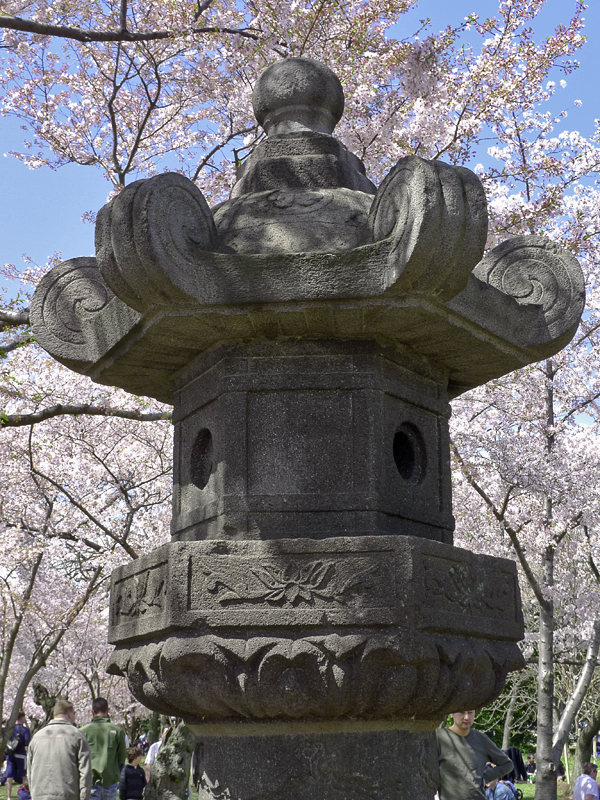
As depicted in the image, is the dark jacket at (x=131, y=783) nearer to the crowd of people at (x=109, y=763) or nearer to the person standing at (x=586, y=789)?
the crowd of people at (x=109, y=763)

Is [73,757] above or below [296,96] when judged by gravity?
below

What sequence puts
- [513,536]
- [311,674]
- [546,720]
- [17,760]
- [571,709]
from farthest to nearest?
[17,760] → [571,709] → [546,720] → [513,536] → [311,674]

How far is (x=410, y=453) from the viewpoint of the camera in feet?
11.5

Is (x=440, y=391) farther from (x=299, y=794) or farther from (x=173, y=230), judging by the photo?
(x=299, y=794)

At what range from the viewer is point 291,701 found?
2793 millimetres

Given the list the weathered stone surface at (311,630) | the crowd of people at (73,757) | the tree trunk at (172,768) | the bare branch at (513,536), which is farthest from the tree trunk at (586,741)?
the weathered stone surface at (311,630)

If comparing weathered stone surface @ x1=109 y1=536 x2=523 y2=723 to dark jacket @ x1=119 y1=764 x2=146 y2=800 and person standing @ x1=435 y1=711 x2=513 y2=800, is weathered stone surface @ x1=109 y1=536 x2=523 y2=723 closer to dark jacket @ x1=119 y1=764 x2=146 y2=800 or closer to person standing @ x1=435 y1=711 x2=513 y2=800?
person standing @ x1=435 y1=711 x2=513 y2=800

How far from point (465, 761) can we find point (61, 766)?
353 centimetres

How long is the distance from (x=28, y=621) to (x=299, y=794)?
1732cm

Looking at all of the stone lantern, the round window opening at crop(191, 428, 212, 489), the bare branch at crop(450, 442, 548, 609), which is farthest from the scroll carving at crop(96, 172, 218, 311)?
the bare branch at crop(450, 442, 548, 609)

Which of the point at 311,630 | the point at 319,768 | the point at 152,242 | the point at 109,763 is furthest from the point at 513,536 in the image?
the point at 152,242

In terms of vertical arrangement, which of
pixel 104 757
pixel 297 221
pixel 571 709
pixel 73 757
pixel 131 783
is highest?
pixel 297 221

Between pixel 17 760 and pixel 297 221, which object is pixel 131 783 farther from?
pixel 297 221

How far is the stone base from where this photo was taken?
2.90 meters
